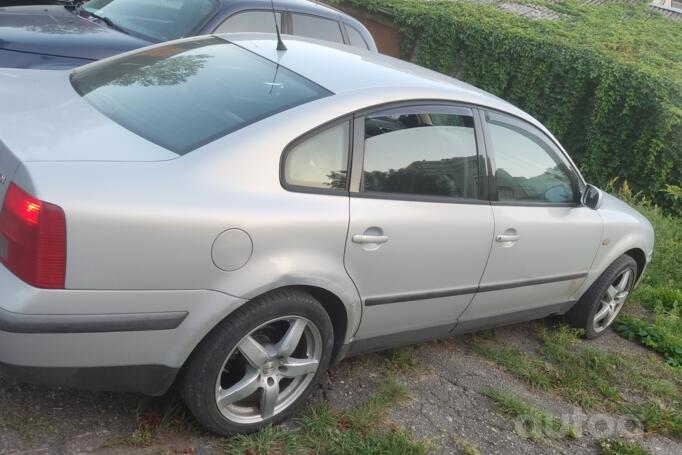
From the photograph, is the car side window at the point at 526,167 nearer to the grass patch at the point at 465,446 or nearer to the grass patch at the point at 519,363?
the grass patch at the point at 519,363

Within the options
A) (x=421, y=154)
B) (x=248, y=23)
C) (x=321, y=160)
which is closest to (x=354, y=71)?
(x=421, y=154)

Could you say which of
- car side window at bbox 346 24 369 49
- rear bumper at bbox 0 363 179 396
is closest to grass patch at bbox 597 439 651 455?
rear bumper at bbox 0 363 179 396

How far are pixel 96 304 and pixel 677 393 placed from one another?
11.8 feet

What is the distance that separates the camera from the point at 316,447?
122 inches

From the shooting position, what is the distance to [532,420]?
371 centimetres

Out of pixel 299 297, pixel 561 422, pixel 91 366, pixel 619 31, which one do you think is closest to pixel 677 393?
pixel 561 422

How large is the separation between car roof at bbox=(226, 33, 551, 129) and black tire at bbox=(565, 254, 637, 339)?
135 cm

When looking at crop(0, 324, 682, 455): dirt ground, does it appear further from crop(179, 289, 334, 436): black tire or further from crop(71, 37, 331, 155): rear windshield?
crop(71, 37, 331, 155): rear windshield

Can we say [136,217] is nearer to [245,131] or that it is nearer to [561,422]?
[245,131]

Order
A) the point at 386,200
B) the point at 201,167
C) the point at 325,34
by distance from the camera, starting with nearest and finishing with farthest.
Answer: the point at 201,167 < the point at 386,200 < the point at 325,34

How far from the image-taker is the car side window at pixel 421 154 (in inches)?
130

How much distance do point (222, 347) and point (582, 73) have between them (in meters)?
10.2

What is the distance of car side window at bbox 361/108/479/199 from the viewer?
3.31m

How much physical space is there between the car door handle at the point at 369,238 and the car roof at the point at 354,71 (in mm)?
649
